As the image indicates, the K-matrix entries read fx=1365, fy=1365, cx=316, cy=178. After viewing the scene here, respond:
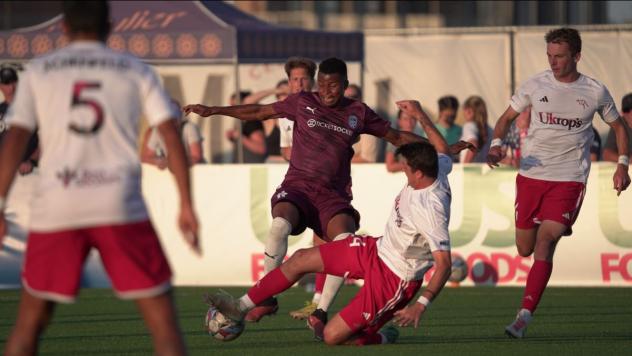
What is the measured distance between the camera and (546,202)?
416 inches

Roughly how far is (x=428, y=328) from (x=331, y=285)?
47.2 inches

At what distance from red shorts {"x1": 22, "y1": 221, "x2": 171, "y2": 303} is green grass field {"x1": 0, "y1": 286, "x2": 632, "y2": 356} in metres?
3.23

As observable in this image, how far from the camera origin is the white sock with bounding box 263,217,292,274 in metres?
10.3

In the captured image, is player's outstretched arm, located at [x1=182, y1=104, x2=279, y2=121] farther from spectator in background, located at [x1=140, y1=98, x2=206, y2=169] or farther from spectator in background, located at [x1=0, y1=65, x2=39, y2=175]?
spectator in background, located at [x1=140, y1=98, x2=206, y2=169]

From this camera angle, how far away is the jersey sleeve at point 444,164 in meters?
9.44

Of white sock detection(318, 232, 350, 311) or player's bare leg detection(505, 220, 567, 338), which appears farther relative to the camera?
white sock detection(318, 232, 350, 311)

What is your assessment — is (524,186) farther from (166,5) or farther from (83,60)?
(166,5)

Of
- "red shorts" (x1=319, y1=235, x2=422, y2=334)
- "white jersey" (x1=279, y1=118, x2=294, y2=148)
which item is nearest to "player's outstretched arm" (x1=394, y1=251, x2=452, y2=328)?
"red shorts" (x1=319, y1=235, x2=422, y2=334)

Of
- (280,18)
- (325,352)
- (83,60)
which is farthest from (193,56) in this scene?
(280,18)

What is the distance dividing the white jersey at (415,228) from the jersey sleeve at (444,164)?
0.4 inches

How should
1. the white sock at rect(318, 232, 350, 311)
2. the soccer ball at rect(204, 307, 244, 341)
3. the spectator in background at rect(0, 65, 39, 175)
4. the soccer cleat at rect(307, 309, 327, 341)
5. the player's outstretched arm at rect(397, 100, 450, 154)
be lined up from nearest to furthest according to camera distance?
the soccer ball at rect(204, 307, 244, 341)
the player's outstretched arm at rect(397, 100, 450, 154)
the soccer cleat at rect(307, 309, 327, 341)
the white sock at rect(318, 232, 350, 311)
the spectator in background at rect(0, 65, 39, 175)

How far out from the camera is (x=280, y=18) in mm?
49781

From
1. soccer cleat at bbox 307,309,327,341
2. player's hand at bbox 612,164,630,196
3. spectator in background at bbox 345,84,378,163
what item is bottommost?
soccer cleat at bbox 307,309,327,341

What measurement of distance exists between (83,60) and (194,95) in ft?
53.9
